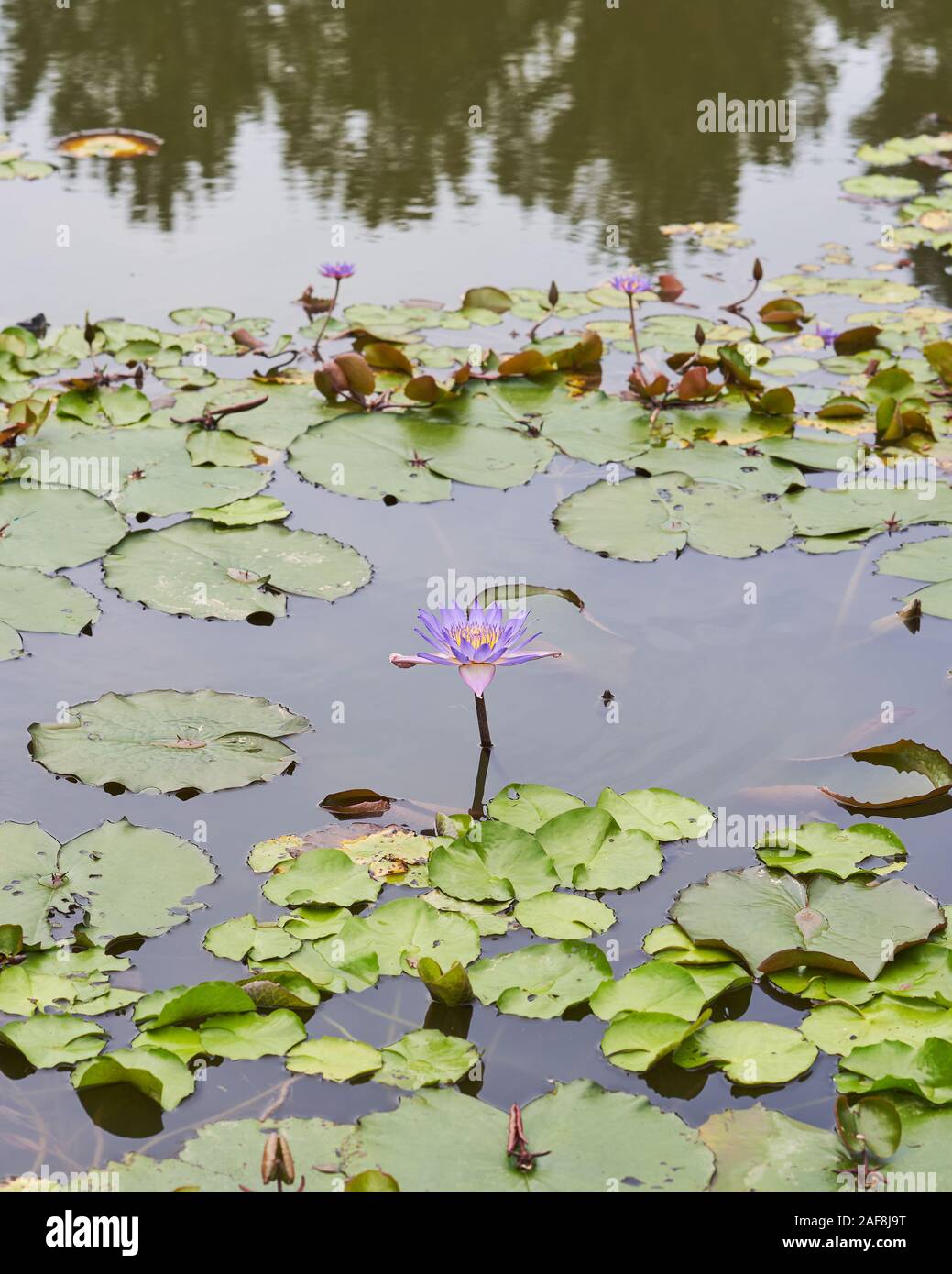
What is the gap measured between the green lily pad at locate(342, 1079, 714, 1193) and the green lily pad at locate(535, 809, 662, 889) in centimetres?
46

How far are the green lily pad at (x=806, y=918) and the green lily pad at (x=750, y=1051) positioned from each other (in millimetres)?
121

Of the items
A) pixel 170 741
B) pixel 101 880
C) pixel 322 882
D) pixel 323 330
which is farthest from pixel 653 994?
pixel 323 330

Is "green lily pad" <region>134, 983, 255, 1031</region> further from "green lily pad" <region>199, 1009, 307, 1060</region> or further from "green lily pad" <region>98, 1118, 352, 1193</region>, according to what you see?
"green lily pad" <region>98, 1118, 352, 1193</region>

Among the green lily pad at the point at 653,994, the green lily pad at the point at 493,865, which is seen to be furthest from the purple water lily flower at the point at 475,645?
the green lily pad at the point at 653,994

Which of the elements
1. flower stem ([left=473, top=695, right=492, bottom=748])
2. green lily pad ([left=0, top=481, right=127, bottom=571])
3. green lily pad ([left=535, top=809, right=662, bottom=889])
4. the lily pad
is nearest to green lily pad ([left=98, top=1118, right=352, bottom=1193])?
green lily pad ([left=535, top=809, right=662, bottom=889])

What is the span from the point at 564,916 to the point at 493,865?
0.16 metres

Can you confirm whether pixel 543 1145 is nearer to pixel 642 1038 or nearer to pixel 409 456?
pixel 642 1038

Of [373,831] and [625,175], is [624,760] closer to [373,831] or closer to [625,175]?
[373,831]

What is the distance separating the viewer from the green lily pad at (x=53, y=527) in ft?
10.00

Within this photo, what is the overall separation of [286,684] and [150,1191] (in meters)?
1.22

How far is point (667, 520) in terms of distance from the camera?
3.24 metres

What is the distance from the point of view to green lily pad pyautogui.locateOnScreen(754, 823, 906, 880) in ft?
7.20

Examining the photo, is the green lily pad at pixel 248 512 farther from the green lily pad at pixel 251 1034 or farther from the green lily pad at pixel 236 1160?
the green lily pad at pixel 236 1160

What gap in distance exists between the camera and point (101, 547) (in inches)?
122
